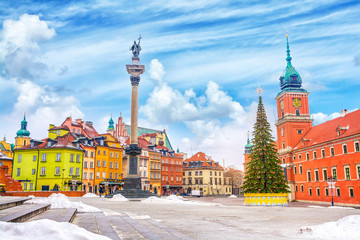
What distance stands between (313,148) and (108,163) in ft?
143

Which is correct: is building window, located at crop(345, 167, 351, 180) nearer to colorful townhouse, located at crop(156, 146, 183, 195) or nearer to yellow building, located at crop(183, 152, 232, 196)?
colorful townhouse, located at crop(156, 146, 183, 195)

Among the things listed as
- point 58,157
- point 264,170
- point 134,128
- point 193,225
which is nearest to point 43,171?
point 58,157

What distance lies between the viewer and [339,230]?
32.2 ft

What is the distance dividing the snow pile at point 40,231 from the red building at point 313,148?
49027 millimetres

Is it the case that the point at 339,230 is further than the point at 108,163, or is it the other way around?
the point at 108,163

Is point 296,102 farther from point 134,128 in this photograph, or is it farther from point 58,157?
point 58,157

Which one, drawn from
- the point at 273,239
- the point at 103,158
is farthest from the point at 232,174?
the point at 273,239

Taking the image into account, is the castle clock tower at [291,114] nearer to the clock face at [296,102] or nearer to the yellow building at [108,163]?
the clock face at [296,102]

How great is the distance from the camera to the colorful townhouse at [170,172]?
91.3 meters

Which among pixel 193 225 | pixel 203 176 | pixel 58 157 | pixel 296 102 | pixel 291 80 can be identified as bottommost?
pixel 193 225

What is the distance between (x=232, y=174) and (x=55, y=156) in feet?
227

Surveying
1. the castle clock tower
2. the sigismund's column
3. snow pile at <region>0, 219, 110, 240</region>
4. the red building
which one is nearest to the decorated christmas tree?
the sigismund's column

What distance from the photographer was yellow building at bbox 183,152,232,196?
102m

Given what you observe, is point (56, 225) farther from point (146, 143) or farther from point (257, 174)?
point (146, 143)
